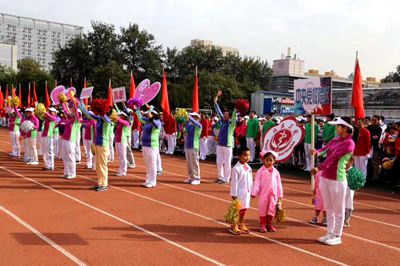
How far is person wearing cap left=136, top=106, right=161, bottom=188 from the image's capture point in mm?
10820

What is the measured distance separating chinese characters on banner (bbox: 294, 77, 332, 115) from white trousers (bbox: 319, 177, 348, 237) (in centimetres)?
202

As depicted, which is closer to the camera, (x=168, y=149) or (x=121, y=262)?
(x=121, y=262)

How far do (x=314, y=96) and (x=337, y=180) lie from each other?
2504mm

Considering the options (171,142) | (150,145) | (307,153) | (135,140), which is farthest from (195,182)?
(135,140)

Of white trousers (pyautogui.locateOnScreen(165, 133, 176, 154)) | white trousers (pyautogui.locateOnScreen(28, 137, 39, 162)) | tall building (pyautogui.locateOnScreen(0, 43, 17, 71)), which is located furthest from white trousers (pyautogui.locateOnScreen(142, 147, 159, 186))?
tall building (pyautogui.locateOnScreen(0, 43, 17, 71))

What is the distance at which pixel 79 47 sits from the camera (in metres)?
49.1

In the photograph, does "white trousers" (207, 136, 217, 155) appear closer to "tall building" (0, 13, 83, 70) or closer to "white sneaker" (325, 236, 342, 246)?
"white sneaker" (325, 236, 342, 246)

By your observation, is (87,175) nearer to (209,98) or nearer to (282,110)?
(282,110)

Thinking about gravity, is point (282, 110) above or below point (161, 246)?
above

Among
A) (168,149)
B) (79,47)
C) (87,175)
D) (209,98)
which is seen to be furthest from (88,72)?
(87,175)

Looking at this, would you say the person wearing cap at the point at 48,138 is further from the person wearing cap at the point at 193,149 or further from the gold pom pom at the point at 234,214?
the gold pom pom at the point at 234,214

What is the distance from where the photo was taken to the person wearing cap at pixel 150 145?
10.8 metres

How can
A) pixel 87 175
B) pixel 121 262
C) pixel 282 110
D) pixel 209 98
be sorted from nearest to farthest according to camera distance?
pixel 121 262 < pixel 87 175 < pixel 282 110 < pixel 209 98

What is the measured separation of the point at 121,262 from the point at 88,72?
45908mm
